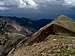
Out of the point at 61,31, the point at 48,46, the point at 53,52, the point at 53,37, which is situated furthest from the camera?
the point at 61,31

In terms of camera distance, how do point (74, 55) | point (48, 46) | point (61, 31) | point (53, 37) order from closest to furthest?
point (74, 55)
point (48, 46)
point (53, 37)
point (61, 31)

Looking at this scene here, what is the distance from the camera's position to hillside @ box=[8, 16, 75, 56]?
1855 cm

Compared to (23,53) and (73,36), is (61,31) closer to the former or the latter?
(73,36)

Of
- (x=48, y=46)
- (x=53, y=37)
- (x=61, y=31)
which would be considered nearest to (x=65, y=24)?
(x=61, y=31)

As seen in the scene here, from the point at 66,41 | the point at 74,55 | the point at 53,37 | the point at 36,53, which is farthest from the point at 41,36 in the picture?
the point at 74,55

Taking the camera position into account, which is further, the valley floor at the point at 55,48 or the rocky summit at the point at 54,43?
the rocky summit at the point at 54,43

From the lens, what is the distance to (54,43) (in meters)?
21.1

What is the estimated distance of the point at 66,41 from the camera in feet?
70.1

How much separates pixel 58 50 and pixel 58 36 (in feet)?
16.6

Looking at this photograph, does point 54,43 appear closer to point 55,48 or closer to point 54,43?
point 54,43

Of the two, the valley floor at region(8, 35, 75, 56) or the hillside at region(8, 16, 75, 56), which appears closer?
the valley floor at region(8, 35, 75, 56)

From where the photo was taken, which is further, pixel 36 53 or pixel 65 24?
pixel 65 24

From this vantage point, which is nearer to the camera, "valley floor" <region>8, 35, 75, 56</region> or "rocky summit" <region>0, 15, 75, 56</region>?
"valley floor" <region>8, 35, 75, 56</region>

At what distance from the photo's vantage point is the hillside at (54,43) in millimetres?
18550
